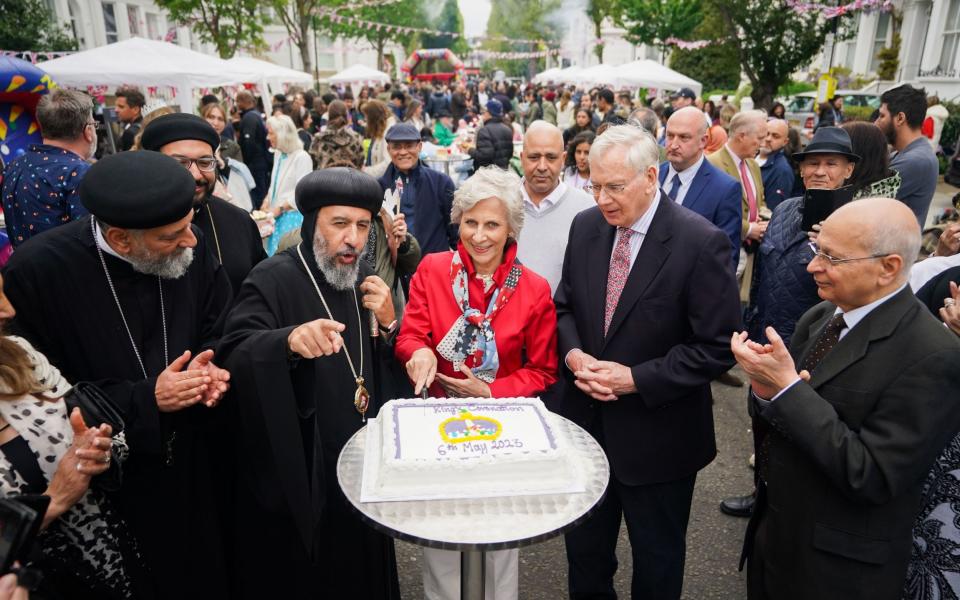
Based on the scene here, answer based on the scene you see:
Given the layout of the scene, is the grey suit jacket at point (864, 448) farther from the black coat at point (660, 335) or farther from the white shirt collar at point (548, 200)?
the white shirt collar at point (548, 200)

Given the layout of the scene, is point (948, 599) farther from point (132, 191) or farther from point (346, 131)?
point (346, 131)

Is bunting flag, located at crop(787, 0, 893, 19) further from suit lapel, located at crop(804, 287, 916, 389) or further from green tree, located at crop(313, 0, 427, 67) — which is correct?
green tree, located at crop(313, 0, 427, 67)

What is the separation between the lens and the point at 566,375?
2.88m

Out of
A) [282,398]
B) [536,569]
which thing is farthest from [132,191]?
[536,569]

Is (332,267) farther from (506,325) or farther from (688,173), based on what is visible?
(688,173)

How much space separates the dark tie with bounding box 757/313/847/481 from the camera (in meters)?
2.23

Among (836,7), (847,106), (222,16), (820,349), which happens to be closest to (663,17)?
(836,7)

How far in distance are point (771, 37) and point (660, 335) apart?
81.4ft

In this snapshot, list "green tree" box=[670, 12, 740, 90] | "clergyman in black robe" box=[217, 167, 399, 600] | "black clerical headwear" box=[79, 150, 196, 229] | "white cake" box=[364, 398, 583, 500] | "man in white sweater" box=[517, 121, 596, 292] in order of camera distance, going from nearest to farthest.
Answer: "white cake" box=[364, 398, 583, 500]
"black clerical headwear" box=[79, 150, 196, 229]
"clergyman in black robe" box=[217, 167, 399, 600]
"man in white sweater" box=[517, 121, 596, 292]
"green tree" box=[670, 12, 740, 90]

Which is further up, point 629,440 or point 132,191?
point 132,191

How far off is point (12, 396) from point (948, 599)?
3.26 metres

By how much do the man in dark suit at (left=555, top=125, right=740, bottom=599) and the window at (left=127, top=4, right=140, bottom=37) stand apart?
3301 cm

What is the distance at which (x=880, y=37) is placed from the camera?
24.0 metres

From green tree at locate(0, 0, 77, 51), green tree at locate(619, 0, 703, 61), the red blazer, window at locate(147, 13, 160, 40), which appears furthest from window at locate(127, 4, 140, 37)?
the red blazer
